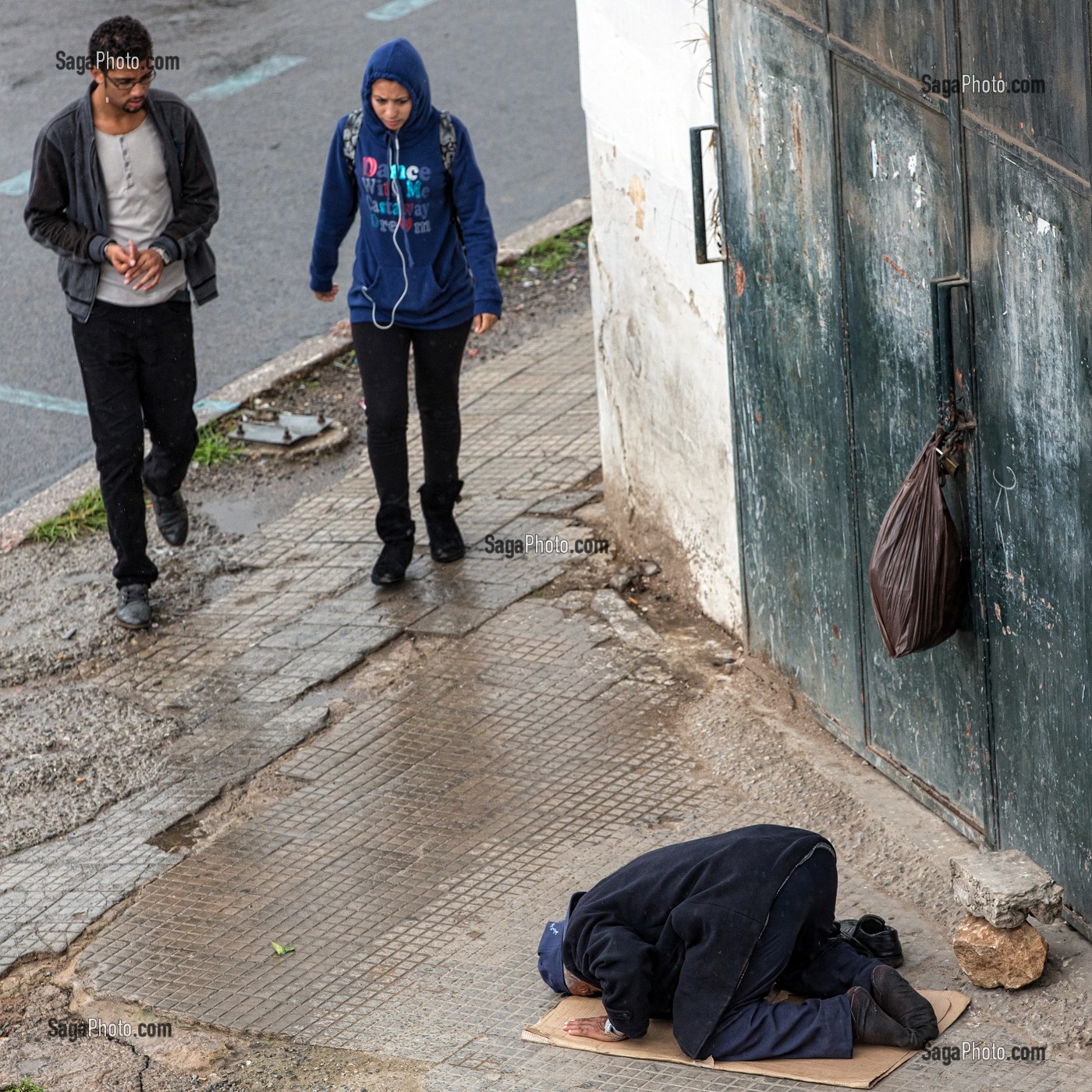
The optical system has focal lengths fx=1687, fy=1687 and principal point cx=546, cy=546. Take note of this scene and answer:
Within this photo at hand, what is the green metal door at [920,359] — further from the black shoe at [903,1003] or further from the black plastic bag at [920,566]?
the black shoe at [903,1003]

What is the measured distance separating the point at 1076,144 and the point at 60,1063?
3.01 m

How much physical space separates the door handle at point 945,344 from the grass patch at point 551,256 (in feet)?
16.8

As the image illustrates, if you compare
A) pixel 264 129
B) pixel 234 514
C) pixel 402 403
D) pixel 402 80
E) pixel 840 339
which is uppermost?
pixel 402 80

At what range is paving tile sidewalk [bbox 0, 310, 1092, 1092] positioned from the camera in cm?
394

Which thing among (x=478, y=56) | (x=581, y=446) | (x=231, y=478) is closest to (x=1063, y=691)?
(x=581, y=446)

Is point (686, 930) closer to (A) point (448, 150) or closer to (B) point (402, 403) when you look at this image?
(B) point (402, 403)

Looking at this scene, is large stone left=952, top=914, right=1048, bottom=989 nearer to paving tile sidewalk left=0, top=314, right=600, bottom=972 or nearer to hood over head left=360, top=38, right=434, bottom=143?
paving tile sidewalk left=0, top=314, right=600, bottom=972

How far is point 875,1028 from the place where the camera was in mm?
3637

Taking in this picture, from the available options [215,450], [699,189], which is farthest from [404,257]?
[215,450]

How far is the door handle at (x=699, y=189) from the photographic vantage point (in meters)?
4.93

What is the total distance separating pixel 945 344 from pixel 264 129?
7.83 metres

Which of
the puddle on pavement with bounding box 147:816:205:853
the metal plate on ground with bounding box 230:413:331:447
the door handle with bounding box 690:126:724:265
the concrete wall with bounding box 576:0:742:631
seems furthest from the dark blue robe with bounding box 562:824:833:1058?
the metal plate on ground with bounding box 230:413:331:447

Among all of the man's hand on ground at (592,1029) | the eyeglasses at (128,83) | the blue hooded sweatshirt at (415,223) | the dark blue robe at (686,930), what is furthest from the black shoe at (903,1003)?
the eyeglasses at (128,83)

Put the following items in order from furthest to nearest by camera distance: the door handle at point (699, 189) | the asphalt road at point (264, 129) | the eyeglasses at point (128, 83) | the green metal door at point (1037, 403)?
1. the asphalt road at point (264, 129)
2. the eyeglasses at point (128, 83)
3. the door handle at point (699, 189)
4. the green metal door at point (1037, 403)
